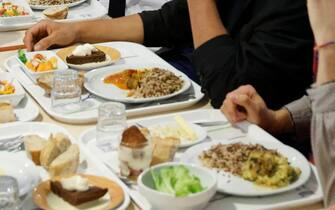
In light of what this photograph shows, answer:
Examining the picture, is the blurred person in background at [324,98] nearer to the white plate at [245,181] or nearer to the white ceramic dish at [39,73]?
the white plate at [245,181]

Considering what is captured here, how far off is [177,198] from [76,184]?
0.21 metres

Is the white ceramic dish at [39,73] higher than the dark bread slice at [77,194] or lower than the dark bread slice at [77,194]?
lower

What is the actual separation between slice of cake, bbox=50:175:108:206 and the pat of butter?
0.36 metres

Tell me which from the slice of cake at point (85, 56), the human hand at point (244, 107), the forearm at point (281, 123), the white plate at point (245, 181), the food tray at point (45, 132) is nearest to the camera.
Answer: the white plate at point (245, 181)

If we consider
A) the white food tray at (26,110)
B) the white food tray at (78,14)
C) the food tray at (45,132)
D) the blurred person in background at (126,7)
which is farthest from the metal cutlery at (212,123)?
the blurred person in background at (126,7)

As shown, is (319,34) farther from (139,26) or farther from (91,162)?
(139,26)

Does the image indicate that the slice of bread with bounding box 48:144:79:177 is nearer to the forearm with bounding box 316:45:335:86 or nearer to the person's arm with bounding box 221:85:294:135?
the person's arm with bounding box 221:85:294:135

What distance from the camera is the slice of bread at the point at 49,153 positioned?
4.71 feet

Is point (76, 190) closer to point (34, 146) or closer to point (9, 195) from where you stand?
point (9, 195)

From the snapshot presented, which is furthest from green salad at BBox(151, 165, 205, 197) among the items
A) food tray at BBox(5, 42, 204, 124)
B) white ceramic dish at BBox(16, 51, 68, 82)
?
white ceramic dish at BBox(16, 51, 68, 82)

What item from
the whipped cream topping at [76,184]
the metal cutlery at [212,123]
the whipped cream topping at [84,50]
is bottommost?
the whipped cream topping at [84,50]

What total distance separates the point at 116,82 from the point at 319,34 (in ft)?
2.55

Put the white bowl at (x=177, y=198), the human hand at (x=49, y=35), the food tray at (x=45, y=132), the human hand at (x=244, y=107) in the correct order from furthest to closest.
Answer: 1. the human hand at (x=49, y=35)
2. the human hand at (x=244, y=107)
3. the food tray at (x=45, y=132)
4. the white bowl at (x=177, y=198)

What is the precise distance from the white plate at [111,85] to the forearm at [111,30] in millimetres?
323
